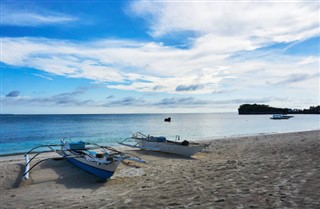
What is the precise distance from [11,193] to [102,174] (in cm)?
292

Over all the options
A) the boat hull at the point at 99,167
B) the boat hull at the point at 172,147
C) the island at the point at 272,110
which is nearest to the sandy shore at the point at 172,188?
the boat hull at the point at 99,167

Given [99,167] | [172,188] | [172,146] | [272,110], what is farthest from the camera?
[272,110]

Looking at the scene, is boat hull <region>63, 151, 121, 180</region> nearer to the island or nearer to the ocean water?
the ocean water

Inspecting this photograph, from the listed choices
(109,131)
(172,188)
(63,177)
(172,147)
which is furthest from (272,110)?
(172,188)

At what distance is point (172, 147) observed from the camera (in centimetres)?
1570

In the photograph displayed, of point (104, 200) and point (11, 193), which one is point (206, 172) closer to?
point (104, 200)

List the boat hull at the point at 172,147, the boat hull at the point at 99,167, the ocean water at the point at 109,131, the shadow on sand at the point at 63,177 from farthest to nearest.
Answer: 1. the ocean water at the point at 109,131
2. the boat hull at the point at 172,147
3. the shadow on sand at the point at 63,177
4. the boat hull at the point at 99,167

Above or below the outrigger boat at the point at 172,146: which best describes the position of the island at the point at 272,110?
above

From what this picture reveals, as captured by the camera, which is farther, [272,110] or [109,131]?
[272,110]

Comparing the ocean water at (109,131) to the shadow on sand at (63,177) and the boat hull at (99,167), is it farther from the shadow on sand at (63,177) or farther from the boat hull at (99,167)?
the boat hull at (99,167)

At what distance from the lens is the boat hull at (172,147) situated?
14.7 meters

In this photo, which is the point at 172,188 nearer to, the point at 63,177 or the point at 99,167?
the point at 99,167

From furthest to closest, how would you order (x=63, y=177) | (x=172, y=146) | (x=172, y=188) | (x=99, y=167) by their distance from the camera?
(x=172, y=146) < (x=63, y=177) < (x=99, y=167) < (x=172, y=188)

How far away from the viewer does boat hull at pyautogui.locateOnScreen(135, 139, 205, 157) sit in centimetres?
1470
